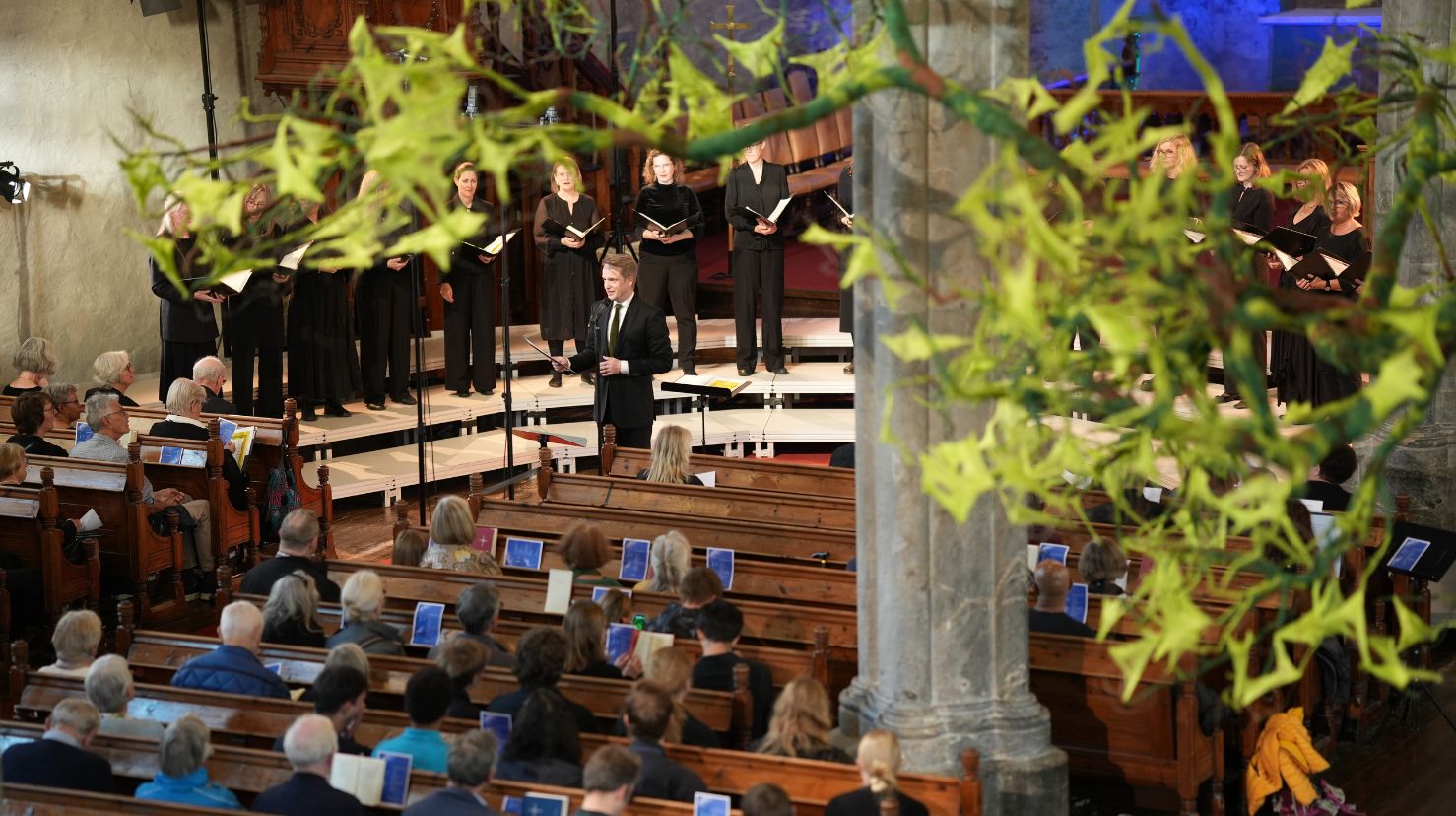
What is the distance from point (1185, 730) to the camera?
5582 millimetres

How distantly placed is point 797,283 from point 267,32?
438cm

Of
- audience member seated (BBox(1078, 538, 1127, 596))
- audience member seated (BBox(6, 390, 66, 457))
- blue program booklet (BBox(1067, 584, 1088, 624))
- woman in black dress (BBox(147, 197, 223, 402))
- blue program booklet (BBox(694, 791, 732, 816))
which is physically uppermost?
woman in black dress (BBox(147, 197, 223, 402))

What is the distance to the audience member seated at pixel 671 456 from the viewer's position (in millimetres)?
7621

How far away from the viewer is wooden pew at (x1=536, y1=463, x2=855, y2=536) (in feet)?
24.7

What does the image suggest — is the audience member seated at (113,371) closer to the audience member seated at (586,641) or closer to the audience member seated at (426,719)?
the audience member seated at (586,641)

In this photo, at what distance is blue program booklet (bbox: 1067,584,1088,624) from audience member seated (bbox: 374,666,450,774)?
2245mm

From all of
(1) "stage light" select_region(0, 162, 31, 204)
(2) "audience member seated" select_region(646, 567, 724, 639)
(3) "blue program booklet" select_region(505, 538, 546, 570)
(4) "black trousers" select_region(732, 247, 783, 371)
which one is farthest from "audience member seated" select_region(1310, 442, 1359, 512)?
(1) "stage light" select_region(0, 162, 31, 204)

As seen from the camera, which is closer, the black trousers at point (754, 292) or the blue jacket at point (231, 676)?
the blue jacket at point (231, 676)

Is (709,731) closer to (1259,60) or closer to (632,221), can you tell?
(632,221)

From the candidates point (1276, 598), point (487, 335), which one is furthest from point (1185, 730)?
point (487, 335)

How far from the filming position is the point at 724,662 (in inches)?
212

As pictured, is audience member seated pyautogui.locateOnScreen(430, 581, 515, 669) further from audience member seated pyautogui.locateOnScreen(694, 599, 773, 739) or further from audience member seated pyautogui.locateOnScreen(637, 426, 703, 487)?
audience member seated pyautogui.locateOnScreen(637, 426, 703, 487)

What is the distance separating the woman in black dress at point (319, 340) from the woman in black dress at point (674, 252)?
6.28 ft

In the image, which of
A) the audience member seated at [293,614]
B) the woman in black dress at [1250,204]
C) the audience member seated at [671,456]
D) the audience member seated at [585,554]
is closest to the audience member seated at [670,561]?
the audience member seated at [585,554]
